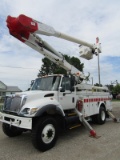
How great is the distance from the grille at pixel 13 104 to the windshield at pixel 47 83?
53.3 inches

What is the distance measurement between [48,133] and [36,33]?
383 centimetres

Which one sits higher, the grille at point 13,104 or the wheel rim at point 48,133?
the grille at point 13,104

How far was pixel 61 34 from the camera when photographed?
314 inches

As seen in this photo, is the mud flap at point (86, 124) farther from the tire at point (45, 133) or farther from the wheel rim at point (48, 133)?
the wheel rim at point (48, 133)

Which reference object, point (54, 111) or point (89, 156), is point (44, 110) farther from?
point (89, 156)

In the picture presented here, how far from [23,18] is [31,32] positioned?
2.16ft

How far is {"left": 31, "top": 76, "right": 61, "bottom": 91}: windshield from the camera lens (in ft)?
22.4

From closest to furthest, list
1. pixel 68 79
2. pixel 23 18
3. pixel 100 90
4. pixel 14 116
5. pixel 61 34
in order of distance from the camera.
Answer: pixel 14 116, pixel 23 18, pixel 68 79, pixel 61 34, pixel 100 90

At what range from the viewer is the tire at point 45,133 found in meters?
5.19

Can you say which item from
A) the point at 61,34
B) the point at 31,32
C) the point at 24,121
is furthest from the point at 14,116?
the point at 61,34

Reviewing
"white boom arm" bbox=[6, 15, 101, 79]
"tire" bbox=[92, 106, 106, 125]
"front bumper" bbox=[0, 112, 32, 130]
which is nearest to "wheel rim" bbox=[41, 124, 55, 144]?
"front bumper" bbox=[0, 112, 32, 130]

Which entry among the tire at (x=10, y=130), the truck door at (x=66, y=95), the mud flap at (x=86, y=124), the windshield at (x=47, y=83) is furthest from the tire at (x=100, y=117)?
the tire at (x=10, y=130)

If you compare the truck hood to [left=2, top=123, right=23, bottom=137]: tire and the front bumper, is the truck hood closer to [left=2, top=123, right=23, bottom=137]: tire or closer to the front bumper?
the front bumper

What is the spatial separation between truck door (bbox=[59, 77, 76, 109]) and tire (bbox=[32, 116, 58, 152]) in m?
1.20
